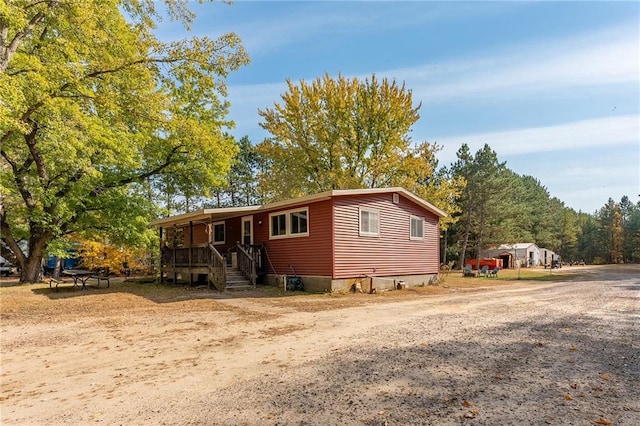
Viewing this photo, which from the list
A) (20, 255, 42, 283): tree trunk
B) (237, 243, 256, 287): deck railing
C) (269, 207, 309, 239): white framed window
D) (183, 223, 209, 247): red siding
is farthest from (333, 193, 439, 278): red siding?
(20, 255, 42, 283): tree trunk

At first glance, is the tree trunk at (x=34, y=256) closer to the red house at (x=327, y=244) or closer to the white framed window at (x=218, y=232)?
the red house at (x=327, y=244)

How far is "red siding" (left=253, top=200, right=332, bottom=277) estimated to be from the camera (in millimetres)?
14633

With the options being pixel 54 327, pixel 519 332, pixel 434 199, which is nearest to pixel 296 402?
pixel 519 332

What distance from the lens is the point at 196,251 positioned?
17641 mm

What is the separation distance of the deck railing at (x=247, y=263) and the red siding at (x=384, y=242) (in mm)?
3580

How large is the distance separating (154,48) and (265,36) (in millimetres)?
3518

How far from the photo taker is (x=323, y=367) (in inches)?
201

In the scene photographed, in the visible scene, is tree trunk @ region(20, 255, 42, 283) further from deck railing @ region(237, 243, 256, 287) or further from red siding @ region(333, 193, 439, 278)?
red siding @ region(333, 193, 439, 278)

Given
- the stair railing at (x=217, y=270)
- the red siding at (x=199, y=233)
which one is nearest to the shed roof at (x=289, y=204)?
the red siding at (x=199, y=233)

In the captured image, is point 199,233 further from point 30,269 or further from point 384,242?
point 384,242

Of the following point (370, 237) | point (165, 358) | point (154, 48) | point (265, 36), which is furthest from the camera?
point (370, 237)

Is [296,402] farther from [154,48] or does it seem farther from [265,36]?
[265,36]

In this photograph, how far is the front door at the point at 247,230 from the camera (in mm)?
18469

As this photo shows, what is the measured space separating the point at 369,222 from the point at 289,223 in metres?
3.18
